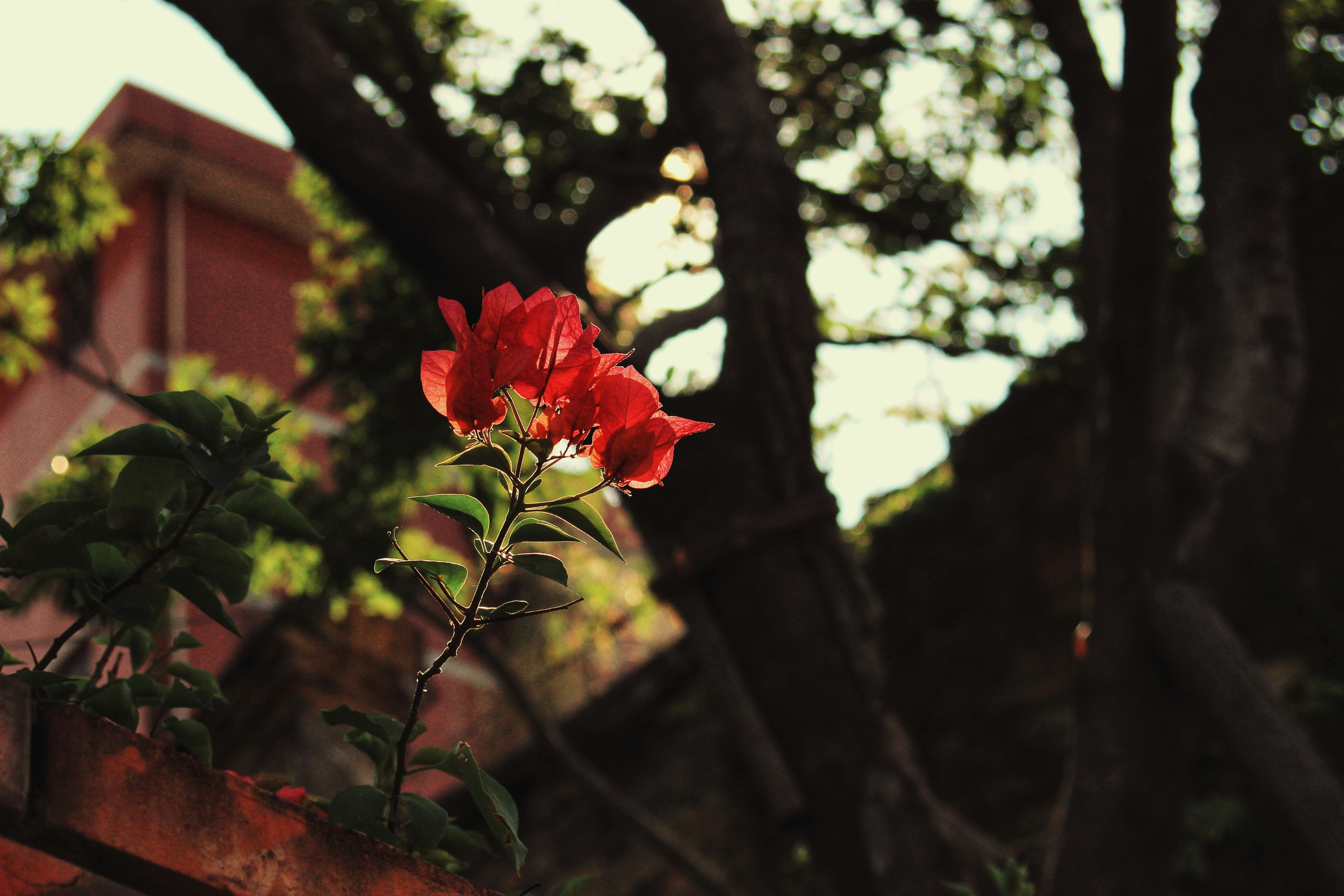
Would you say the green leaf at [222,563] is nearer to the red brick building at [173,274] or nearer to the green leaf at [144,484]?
the green leaf at [144,484]

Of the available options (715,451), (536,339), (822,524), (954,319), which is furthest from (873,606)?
(954,319)

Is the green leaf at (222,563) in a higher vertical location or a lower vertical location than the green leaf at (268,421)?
lower

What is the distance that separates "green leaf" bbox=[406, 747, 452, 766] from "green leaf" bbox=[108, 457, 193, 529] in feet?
1.31

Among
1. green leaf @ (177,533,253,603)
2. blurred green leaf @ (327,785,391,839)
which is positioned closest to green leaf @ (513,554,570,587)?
blurred green leaf @ (327,785,391,839)

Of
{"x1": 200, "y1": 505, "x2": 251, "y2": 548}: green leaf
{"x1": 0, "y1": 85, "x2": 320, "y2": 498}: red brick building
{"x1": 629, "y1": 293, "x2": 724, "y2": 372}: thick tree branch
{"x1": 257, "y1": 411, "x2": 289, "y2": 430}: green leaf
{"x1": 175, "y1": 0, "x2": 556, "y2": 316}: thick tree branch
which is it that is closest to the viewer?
{"x1": 257, "y1": 411, "x2": 289, "y2": 430}: green leaf

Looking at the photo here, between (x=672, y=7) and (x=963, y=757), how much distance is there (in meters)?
4.10

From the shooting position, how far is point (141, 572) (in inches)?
42.4

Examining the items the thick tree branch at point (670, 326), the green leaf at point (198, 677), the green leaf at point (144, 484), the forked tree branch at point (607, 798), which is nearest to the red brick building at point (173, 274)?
the forked tree branch at point (607, 798)

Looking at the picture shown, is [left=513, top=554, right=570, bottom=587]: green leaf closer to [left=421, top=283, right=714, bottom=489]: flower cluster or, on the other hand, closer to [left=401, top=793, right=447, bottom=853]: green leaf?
[left=421, top=283, right=714, bottom=489]: flower cluster

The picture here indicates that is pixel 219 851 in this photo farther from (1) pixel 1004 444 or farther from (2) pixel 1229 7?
(1) pixel 1004 444

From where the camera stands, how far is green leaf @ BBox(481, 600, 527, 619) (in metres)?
0.97

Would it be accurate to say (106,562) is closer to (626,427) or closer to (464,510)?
(464,510)

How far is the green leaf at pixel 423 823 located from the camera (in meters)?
1.06

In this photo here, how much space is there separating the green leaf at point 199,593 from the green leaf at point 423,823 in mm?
247
